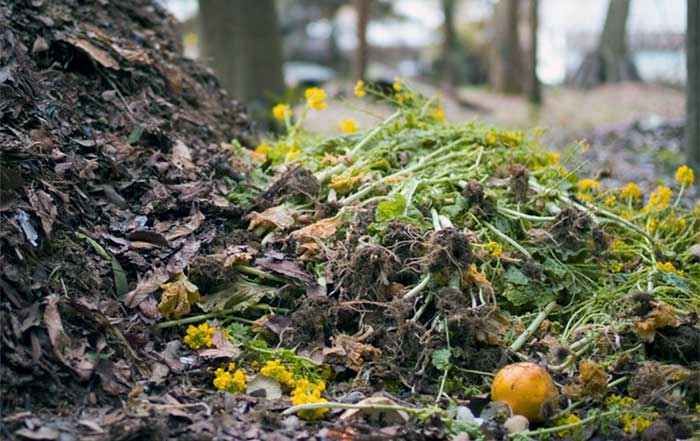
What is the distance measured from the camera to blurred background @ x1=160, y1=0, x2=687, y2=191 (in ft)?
36.8

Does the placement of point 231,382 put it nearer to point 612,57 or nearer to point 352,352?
point 352,352

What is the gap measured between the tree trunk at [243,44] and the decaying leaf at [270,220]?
7451 mm

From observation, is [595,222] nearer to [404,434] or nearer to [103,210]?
[404,434]

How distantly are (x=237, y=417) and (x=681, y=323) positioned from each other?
1.73 m

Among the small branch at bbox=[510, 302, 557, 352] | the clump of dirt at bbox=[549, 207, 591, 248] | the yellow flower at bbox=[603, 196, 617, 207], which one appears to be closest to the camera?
the small branch at bbox=[510, 302, 557, 352]

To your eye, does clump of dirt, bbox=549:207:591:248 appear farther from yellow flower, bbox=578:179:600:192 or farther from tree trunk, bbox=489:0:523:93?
tree trunk, bbox=489:0:523:93

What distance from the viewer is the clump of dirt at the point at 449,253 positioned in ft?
11.0

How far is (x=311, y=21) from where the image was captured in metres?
34.9

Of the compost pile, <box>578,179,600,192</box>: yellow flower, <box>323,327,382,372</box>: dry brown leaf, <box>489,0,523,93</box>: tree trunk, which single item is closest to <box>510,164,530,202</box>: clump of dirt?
the compost pile

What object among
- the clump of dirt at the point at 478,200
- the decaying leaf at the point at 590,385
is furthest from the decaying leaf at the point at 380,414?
the clump of dirt at the point at 478,200

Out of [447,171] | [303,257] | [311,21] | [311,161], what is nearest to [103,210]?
[303,257]

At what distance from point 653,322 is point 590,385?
41cm

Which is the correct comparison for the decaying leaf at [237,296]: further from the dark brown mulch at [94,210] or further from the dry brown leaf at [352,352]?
the dry brown leaf at [352,352]

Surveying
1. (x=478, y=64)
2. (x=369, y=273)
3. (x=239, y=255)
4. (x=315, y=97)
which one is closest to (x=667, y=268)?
(x=369, y=273)
